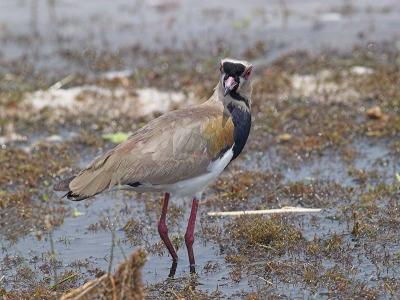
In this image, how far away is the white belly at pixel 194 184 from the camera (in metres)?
7.23

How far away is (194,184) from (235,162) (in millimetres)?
2538

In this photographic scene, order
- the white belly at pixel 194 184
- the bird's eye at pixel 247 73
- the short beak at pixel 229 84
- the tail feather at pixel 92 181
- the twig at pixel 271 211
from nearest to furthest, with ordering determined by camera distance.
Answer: the tail feather at pixel 92 181, the white belly at pixel 194 184, the short beak at pixel 229 84, the bird's eye at pixel 247 73, the twig at pixel 271 211

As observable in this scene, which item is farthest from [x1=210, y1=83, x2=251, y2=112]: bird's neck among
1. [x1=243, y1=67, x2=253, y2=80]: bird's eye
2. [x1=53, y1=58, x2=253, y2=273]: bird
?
[x1=243, y1=67, x2=253, y2=80]: bird's eye

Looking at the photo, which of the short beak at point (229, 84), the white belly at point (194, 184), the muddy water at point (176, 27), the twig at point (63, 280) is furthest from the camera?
the muddy water at point (176, 27)

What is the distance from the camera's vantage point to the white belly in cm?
723

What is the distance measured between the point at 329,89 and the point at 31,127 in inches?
152

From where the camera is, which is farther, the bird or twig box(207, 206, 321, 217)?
twig box(207, 206, 321, 217)

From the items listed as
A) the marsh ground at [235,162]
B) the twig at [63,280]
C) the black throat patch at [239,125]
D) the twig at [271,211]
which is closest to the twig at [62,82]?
the marsh ground at [235,162]

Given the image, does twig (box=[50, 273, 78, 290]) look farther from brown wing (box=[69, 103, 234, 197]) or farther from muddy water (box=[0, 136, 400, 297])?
brown wing (box=[69, 103, 234, 197])

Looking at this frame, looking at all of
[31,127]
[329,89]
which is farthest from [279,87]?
[31,127]

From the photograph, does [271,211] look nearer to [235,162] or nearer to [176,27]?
[235,162]

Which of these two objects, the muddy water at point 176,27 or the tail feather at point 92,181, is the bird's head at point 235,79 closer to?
the tail feather at point 92,181

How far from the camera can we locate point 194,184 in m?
7.28

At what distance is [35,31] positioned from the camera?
1521 centimetres
